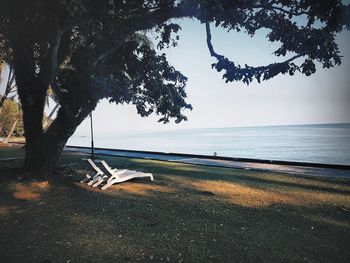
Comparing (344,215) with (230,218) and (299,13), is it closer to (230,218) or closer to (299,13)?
(230,218)

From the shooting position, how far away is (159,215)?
7484 millimetres

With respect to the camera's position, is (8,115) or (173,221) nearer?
(173,221)

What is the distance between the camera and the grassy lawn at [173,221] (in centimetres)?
534

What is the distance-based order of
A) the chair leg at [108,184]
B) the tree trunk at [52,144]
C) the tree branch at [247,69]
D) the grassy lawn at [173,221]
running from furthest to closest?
1. the tree trunk at [52,144]
2. the chair leg at [108,184]
3. the tree branch at [247,69]
4. the grassy lawn at [173,221]

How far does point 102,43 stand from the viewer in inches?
437

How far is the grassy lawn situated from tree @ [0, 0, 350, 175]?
2666 mm

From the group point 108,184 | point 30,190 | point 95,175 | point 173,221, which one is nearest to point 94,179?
point 95,175

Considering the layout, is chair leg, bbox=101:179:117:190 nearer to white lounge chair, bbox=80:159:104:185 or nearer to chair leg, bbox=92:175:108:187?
chair leg, bbox=92:175:108:187

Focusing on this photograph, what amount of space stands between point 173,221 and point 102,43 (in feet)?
24.0

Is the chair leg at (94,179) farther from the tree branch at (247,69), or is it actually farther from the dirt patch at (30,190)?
the tree branch at (247,69)

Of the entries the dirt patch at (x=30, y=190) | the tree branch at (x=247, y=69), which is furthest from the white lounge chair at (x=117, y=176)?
the tree branch at (x=247, y=69)

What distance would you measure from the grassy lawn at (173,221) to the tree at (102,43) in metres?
2.67

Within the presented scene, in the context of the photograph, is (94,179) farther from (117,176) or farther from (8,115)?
(8,115)

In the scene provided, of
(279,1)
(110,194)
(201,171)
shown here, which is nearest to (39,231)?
(110,194)
